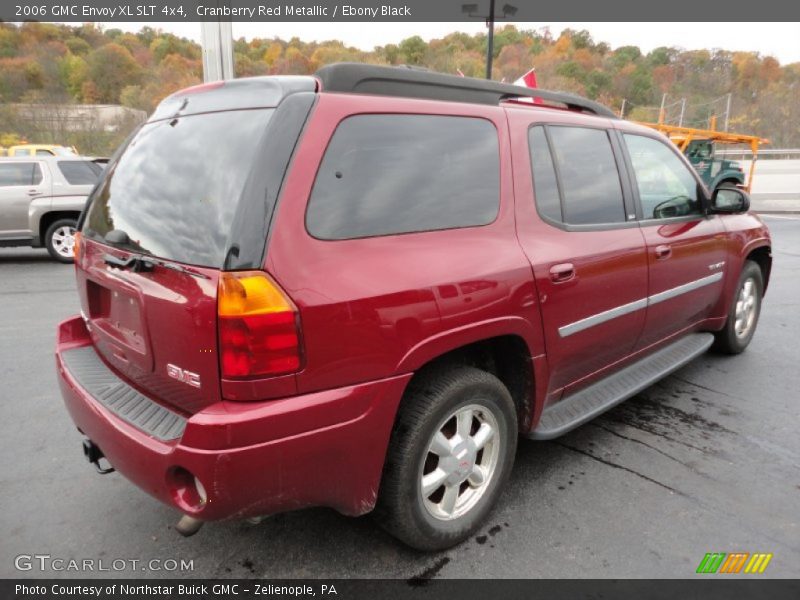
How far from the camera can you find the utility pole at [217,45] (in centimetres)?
738

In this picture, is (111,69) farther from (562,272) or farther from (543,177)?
(562,272)

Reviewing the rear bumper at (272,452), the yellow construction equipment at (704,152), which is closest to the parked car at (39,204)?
the rear bumper at (272,452)

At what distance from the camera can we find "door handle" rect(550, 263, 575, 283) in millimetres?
2488

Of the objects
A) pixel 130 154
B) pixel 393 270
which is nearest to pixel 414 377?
pixel 393 270

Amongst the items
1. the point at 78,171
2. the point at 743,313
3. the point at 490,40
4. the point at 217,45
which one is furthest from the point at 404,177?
the point at 490,40

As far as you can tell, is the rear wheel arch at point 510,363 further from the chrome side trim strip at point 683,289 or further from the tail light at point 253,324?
the chrome side trim strip at point 683,289

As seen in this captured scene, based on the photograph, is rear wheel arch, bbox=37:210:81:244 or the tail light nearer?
the tail light

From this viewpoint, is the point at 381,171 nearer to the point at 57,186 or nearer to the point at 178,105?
the point at 178,105

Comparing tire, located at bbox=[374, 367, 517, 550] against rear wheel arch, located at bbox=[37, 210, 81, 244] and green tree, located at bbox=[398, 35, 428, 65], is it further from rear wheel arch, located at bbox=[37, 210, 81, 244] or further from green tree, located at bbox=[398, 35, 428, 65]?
green tree, located at bbox=[398, 35, 428, 65]

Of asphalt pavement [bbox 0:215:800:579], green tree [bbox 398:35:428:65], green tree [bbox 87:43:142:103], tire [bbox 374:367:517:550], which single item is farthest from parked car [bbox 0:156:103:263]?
green tree [bbox 87:43:142:103]

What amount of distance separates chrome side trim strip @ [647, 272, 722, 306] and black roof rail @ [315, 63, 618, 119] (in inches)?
53.3

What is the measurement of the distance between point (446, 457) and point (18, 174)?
32.0 ft

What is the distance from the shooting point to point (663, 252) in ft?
10.6

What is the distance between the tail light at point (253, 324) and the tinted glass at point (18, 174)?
9.36 meters
